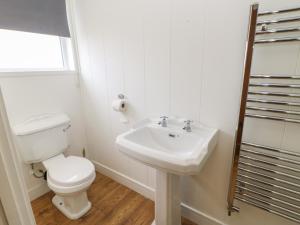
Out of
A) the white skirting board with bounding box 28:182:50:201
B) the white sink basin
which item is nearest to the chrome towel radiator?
the white sink basin

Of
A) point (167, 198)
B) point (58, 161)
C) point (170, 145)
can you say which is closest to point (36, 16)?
point (58, 161)

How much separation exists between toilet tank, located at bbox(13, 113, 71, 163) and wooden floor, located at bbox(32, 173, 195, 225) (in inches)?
19.5

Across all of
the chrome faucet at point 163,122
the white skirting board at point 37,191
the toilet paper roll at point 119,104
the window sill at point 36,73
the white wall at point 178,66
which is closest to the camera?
the white wall at point 178,66

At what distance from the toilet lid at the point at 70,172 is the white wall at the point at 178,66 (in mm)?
456

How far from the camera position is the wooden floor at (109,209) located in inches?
59.6

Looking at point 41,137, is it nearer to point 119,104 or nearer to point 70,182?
point 70,182

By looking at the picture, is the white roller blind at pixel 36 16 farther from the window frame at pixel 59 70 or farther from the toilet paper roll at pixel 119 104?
the toilet paper roll at pixel 119 104

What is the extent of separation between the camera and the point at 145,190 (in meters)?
1.76

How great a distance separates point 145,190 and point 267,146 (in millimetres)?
1197

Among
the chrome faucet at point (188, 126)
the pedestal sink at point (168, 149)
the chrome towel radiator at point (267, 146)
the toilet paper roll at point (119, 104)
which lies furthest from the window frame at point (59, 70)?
the chrome towel radiator at point (267, 146)

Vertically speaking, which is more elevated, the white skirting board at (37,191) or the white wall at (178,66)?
the white wall at (178,66)

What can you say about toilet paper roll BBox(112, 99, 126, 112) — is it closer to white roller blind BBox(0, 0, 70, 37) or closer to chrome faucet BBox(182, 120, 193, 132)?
chrome faucet BBox(182, 120, 193, 132)

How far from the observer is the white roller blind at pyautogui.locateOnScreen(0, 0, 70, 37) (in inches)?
54.4

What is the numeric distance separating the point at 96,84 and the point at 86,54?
0.34 m
